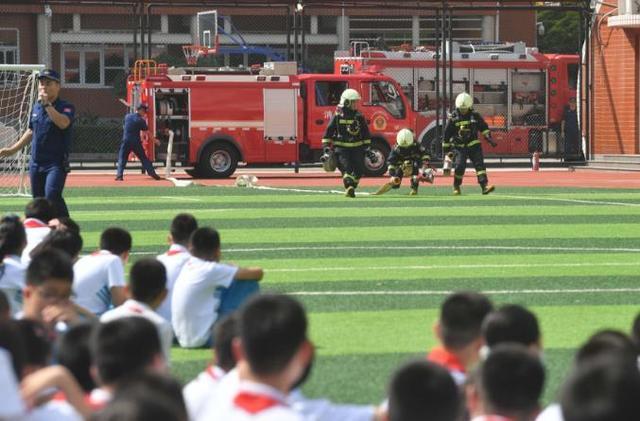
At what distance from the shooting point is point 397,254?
1678 centimetres

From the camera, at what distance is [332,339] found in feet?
35.9

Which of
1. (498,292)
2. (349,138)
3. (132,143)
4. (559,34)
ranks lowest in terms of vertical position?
(498,292)

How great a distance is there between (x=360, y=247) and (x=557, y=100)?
25050 millimetres

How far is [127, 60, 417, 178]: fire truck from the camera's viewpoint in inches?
1346

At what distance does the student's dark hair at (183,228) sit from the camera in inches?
441

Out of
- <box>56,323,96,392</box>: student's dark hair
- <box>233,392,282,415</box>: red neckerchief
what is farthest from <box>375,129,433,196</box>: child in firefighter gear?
<box>233,392,282,415</box>: red neckerchief

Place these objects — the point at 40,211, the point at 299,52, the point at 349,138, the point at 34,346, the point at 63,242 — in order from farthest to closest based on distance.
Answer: the point at 299,52 → the point at 349,138 → the point at 40,211 → the point at 63,242 → the point at 34,346

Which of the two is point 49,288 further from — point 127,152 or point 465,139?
point 127,152

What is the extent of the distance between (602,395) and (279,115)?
30.7m

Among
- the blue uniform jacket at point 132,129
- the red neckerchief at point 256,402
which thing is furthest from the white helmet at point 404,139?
the red neckerchief at point 256,402

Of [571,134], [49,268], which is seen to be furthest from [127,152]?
[49,268]

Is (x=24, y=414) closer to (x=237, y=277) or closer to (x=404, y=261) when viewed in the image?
(x=237, y=277)

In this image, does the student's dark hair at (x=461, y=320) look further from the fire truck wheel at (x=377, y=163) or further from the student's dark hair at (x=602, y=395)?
the fire truck wheel at (x=377, y=163)

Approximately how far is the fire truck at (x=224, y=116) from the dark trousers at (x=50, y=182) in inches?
704
